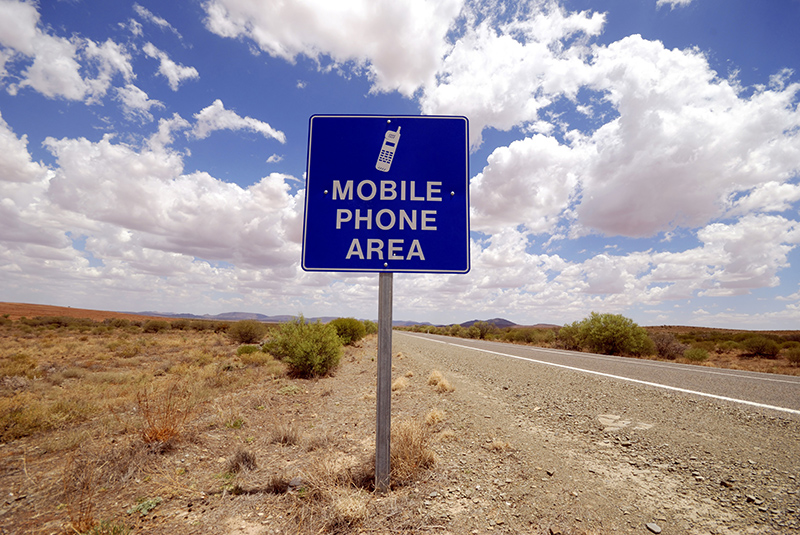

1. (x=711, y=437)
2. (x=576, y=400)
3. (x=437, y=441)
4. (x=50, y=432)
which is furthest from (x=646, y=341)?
(x=50, y=432)

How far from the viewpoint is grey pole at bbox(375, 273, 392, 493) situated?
3.14 m

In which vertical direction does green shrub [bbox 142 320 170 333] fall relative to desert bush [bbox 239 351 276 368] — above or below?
below

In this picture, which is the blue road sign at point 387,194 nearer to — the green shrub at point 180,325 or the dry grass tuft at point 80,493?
the dry grass tuft at point 80,493

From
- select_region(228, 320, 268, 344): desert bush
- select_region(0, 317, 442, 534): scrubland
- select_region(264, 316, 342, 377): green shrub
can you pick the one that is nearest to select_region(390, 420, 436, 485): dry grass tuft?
select_region(0, 317, 442, 534): scrubland

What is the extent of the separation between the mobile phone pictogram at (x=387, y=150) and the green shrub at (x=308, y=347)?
9.73 m

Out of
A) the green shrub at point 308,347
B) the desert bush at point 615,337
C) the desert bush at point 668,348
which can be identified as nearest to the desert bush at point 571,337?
the desert bush at point 615,337

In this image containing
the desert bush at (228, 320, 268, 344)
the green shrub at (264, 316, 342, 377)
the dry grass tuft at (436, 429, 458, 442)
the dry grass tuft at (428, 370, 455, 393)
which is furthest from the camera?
the desert bush at (228, 320, 268, 344)

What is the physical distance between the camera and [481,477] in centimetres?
339

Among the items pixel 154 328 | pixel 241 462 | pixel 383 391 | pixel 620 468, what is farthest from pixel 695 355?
pixel 154 328

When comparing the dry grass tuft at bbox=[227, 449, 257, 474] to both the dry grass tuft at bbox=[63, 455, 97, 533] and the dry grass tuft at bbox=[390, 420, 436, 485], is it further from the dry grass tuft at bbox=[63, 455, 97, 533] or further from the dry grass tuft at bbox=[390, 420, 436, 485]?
the dry grass tuft at bbox=[390, 420, 436, 485]

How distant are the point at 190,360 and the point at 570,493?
20.8 m

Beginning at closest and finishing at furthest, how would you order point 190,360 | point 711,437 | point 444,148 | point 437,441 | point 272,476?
point 444,148
point 272,476
point 711,437
point 437,441
point 190,360

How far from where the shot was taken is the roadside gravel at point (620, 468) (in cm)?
260

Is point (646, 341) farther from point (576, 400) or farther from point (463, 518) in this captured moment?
point (463, 518)
